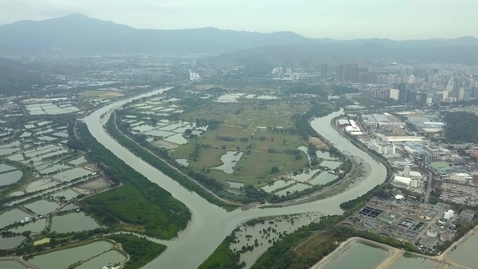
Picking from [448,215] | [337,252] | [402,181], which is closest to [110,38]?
[402,181]

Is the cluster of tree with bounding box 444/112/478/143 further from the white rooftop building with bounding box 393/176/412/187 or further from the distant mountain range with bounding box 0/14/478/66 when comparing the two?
the distant mountain range with bounding box 0/14/478/66

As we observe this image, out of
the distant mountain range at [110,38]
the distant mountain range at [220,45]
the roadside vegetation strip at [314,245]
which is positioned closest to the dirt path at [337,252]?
the roadside vegetation strip at [314,245]

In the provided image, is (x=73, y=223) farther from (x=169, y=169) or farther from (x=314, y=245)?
(x=314, y=245)

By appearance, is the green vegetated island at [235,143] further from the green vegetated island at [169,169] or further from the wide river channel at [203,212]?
the wide river channel at [203,212]

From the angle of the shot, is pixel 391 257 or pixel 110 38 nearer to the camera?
pixel 391 257

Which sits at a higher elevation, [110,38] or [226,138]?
[110,38]
